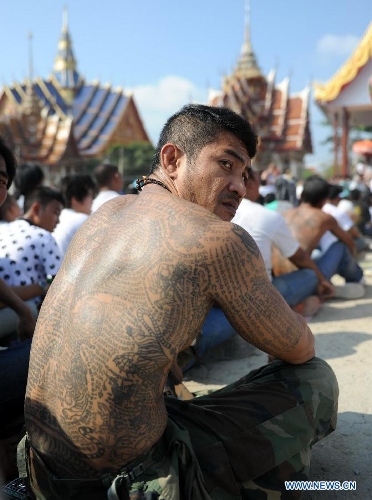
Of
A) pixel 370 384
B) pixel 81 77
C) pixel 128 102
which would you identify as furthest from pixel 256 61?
pixel 370 384

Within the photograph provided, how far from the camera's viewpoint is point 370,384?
2676mm

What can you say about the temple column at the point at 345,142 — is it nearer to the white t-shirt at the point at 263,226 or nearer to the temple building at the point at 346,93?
the temple building at the point at 346,93

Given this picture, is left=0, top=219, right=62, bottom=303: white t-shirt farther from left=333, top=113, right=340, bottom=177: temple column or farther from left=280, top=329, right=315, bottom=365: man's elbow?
left=333, top=113, right=340, bottom=177: temple column

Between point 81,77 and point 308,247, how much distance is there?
29.9m

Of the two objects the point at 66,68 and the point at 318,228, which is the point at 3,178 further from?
the point at 66,68

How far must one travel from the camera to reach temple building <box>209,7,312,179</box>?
79.4 ft

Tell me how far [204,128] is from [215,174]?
15cm

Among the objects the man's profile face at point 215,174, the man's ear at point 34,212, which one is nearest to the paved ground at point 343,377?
the man's profile face at point 215,174

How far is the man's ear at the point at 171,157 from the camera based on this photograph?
164 centimetres

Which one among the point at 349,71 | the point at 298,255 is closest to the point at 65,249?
the point at 298,255

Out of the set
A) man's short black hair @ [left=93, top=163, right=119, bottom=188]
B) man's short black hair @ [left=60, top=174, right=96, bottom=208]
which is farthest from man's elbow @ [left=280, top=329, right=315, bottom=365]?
man's short black hair @ [left=93, top=163, right=119, bottom=188]

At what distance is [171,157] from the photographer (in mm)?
1654

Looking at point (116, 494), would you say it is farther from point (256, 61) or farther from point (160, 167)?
point (256, 61)

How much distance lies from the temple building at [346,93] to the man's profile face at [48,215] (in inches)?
552
